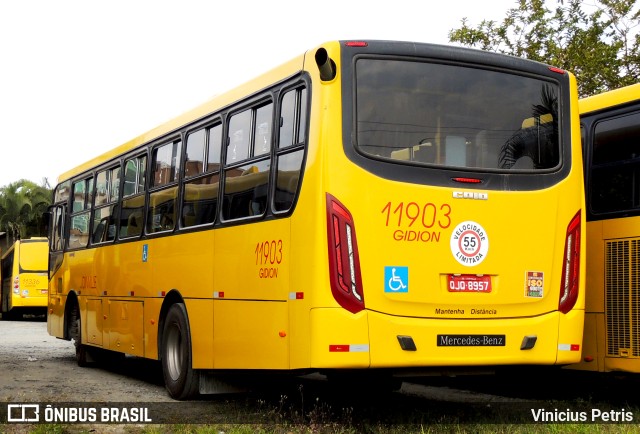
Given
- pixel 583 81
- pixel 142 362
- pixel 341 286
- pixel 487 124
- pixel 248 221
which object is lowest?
pixel 142 362

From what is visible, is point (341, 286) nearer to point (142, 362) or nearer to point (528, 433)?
point (528, 433)

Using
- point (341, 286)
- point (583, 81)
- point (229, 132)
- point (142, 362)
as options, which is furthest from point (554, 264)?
point (583, 81)

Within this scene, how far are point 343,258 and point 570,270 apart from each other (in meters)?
2.24

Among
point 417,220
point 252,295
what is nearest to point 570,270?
point 417,220

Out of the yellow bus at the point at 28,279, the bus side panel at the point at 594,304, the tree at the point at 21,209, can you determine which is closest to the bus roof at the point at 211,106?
the bus side panel at the point at 594,304

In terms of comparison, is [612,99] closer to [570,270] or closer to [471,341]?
[570,270]

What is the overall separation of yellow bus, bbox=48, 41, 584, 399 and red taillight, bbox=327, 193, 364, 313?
11mm

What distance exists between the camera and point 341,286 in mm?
8141

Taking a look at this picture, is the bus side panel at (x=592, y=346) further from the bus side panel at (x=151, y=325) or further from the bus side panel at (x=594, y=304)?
the bus side panel at (x=151, y=325)

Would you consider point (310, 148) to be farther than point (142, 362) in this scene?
No

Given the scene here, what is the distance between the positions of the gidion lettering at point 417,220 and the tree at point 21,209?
174 ft

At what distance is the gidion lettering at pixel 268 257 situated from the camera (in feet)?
29.0

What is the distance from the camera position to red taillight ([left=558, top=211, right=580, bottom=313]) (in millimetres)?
9000

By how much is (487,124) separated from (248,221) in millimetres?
2387
